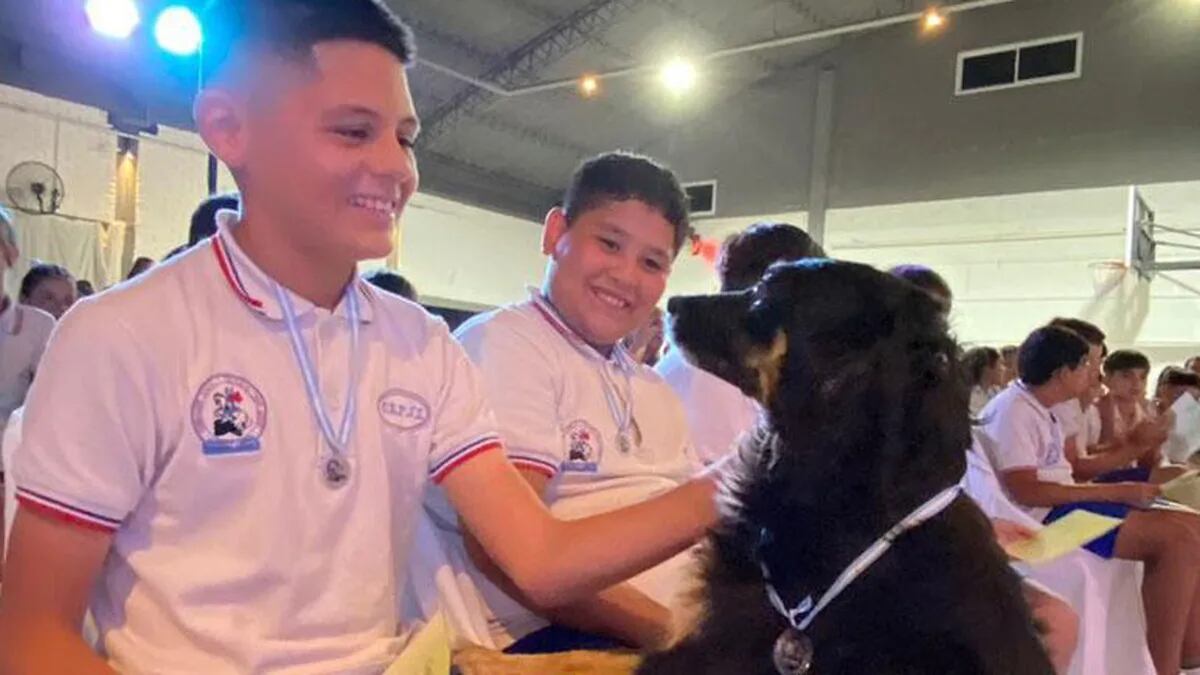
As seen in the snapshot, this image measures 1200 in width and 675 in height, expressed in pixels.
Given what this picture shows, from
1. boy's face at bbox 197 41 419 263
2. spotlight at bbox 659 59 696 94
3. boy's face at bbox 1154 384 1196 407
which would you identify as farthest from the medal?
spotlight at bbox 659 59 696 94

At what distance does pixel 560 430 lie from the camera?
2.07 meters

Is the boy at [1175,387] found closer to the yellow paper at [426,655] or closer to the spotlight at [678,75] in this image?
the spotlight at [678,75]

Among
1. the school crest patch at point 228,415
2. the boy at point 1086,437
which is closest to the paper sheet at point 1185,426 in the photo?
the boy at point 1086,437

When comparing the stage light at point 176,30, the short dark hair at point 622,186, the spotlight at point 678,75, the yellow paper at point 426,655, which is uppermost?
the spotlight at point 678,75

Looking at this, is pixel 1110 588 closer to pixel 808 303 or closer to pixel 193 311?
pixel 808 303

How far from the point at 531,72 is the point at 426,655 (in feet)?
43.7

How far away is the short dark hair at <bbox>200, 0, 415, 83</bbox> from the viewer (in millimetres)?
1477

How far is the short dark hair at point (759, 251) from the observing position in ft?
9.81

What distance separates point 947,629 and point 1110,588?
3.34m

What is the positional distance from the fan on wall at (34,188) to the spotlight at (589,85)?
665cm

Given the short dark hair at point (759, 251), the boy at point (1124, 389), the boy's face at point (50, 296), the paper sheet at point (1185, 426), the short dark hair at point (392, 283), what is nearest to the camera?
the short dark hair at point (759, 251)

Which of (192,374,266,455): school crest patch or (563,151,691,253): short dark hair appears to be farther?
(563,151,691,253): short dark hair

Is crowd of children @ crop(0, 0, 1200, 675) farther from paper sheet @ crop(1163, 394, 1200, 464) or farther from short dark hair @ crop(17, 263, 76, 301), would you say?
paper sheet @ crop(1163, 394, 1200, 464)

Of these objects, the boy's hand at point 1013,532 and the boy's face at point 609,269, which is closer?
the boy's face at point 609,269
